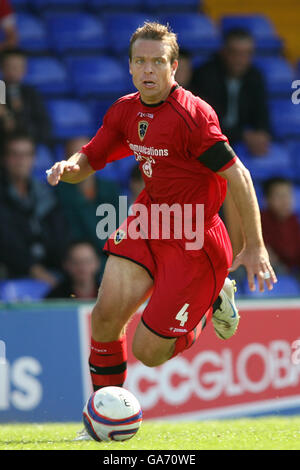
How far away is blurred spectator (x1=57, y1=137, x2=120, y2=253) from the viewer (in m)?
9.99

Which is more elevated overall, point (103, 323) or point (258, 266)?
point (258, 266)

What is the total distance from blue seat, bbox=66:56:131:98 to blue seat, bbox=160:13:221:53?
4.47ft

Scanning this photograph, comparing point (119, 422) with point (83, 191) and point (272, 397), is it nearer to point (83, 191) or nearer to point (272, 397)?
point (272, 397)

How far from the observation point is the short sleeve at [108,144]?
606 cm

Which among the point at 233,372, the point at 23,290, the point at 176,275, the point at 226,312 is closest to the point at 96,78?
the point at 23,290

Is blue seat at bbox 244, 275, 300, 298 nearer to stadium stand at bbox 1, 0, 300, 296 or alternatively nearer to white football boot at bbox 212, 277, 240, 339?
stadium stand at bbox 1, 0, 300, 296

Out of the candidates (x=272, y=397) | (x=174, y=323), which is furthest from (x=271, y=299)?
(x=174, y=323)

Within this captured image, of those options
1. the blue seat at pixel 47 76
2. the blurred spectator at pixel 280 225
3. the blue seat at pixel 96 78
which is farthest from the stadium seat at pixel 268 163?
the blue seat at pixel 47 76

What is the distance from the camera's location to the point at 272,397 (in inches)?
362

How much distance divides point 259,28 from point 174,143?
9003mm

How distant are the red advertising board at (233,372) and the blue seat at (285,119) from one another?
4467 mm

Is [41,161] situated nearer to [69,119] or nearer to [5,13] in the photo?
[69,119]

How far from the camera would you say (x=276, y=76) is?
1368cm

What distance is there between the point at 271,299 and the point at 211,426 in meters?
2.65
